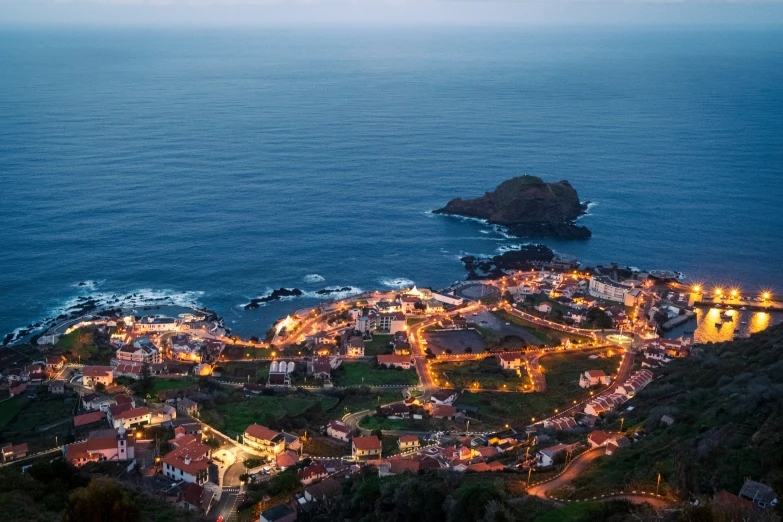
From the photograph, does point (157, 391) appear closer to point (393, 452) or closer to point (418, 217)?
point (393, 452)

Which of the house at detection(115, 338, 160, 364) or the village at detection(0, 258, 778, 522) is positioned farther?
the house at detection(115, 338, 160, 364)

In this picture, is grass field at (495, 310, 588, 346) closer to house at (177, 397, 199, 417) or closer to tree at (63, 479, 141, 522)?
house at (177, 397, 199, 417)

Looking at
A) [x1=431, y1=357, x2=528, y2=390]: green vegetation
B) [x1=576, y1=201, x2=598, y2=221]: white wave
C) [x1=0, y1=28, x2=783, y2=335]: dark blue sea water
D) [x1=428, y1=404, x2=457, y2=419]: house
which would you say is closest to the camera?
[x1=428, y1=404, x2=457, y2=419]: house

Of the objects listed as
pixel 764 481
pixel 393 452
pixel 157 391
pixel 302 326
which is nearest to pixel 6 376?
pixel 157 391

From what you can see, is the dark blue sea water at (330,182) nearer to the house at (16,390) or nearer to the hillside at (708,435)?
the house at (16,390)

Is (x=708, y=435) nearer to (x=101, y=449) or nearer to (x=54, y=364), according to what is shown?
(x=101, y=449)

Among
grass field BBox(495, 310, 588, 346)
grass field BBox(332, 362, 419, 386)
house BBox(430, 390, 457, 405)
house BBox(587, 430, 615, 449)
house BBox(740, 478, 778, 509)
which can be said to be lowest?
grass field BBox(332, 362, 419, 386)

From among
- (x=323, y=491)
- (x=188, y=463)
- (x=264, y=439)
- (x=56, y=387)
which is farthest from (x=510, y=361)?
(x=56, y=387)

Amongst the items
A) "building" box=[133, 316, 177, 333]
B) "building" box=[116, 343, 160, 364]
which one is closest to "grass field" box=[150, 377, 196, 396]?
"building" box=[116, 343, 160, 364]
